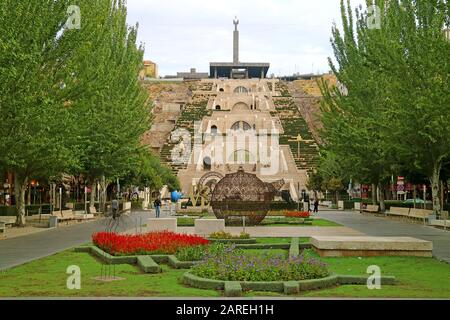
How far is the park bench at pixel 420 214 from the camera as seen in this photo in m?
34.5

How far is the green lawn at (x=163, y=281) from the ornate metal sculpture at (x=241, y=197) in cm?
1293

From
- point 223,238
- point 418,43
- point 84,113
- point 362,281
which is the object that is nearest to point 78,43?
point 84,113

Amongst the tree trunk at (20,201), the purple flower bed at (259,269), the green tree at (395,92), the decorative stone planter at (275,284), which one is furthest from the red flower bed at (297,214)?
the decorative stone planter at (275,284)

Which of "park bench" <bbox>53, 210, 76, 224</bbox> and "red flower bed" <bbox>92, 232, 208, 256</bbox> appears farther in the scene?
"park bench" <bbox>53, 210, 76, 224</bbox>

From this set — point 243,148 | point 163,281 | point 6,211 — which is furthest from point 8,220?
point 243,148

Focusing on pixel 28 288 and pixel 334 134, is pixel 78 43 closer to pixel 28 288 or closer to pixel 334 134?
pixel 28 288

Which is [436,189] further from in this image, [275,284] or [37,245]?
[275,284]

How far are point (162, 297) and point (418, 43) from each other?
23.0 meters

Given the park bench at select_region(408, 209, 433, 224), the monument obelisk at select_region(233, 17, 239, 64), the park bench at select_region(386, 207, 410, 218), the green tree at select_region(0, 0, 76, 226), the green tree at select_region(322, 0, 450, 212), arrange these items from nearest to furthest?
1. the green tree at select_region(0, 0, 76, 226)
2. the green tree at select_region(322, 0, 450, 212)
3. the park bench at select_region(408, 209, 433, 224)
4. the park bench at select_region(386, 207, 410, 218)
5. the monument obelisk at select_region(233, 17, 239, 64)

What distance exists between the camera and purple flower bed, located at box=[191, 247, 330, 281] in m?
12.5

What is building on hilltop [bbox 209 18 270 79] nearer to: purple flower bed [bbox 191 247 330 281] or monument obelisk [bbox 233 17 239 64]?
monument obelisk [bbox 233 17 239 64]

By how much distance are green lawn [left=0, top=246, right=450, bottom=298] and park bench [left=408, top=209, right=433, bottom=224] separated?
18.0m

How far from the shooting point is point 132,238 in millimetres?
18828

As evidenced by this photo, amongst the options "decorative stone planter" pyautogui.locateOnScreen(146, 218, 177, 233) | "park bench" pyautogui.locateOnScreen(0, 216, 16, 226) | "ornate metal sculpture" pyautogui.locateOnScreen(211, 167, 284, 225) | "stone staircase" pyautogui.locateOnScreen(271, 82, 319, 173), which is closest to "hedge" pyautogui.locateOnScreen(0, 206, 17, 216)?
"park bench" pyautogui.locateOnScreen(0, 216, 16, 226)
